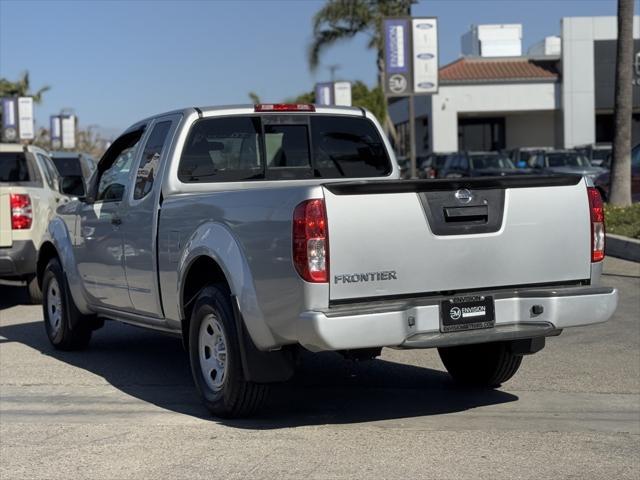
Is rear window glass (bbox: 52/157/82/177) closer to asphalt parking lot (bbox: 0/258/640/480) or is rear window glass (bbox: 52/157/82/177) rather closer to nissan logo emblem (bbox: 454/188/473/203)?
asphalt parking lot (bbox: 0/258/640/480)

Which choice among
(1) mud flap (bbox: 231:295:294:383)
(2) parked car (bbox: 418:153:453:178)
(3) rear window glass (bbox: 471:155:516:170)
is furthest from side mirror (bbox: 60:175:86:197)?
(2) parked car (bbox: 418:153:453:178)

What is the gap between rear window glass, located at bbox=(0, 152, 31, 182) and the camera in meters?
12.5

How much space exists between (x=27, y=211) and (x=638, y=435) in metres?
7.60

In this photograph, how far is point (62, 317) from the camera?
9.02m

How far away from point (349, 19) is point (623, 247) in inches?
1262

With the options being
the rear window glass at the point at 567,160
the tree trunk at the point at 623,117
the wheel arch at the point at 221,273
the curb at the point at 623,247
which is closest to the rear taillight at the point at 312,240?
the wheel arch at the point at 221,273

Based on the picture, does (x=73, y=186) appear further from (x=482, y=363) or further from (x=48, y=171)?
(x=482, y=363)

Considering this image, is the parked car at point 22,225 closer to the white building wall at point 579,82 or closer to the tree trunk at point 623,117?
the tree trunk at point 623,117

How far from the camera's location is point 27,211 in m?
11.3

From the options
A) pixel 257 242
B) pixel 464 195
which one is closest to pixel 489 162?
pixel 464 195

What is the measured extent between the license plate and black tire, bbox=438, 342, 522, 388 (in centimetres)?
98

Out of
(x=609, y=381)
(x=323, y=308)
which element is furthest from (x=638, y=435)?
(x=323, y=308)

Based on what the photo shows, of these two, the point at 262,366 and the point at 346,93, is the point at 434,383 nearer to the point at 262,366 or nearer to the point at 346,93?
the point at 262,366

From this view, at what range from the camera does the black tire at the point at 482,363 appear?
7.00 m
